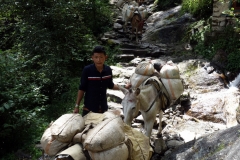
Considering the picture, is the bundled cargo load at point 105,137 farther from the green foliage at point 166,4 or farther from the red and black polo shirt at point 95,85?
the green foliage at point 166,4

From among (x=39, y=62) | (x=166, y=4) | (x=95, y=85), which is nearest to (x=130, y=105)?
(x=95, y=85)

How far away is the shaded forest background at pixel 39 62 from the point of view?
499cm

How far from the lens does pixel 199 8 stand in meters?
12.0

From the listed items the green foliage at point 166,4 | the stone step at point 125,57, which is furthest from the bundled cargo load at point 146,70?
the green foliage at point 166,4

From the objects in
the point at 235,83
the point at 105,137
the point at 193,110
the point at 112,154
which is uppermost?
the point at 105,137

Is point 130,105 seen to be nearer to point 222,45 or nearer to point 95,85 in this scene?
point 95,85

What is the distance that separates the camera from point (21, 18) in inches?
309

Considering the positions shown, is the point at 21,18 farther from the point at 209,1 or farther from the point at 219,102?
the point at 209,1

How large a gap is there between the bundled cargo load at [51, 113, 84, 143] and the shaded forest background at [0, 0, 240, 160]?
231 cm

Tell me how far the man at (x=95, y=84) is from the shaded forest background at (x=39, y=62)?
177cm

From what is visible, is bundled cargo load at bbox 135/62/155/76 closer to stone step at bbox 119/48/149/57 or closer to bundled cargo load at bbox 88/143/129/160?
bundled cargo load at bbox 88/143/129/160

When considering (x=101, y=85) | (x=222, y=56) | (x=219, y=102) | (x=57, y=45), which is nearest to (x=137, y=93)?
(x=101, y=85)

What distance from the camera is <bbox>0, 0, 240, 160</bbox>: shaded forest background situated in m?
4.99

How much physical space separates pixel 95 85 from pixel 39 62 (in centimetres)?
457
